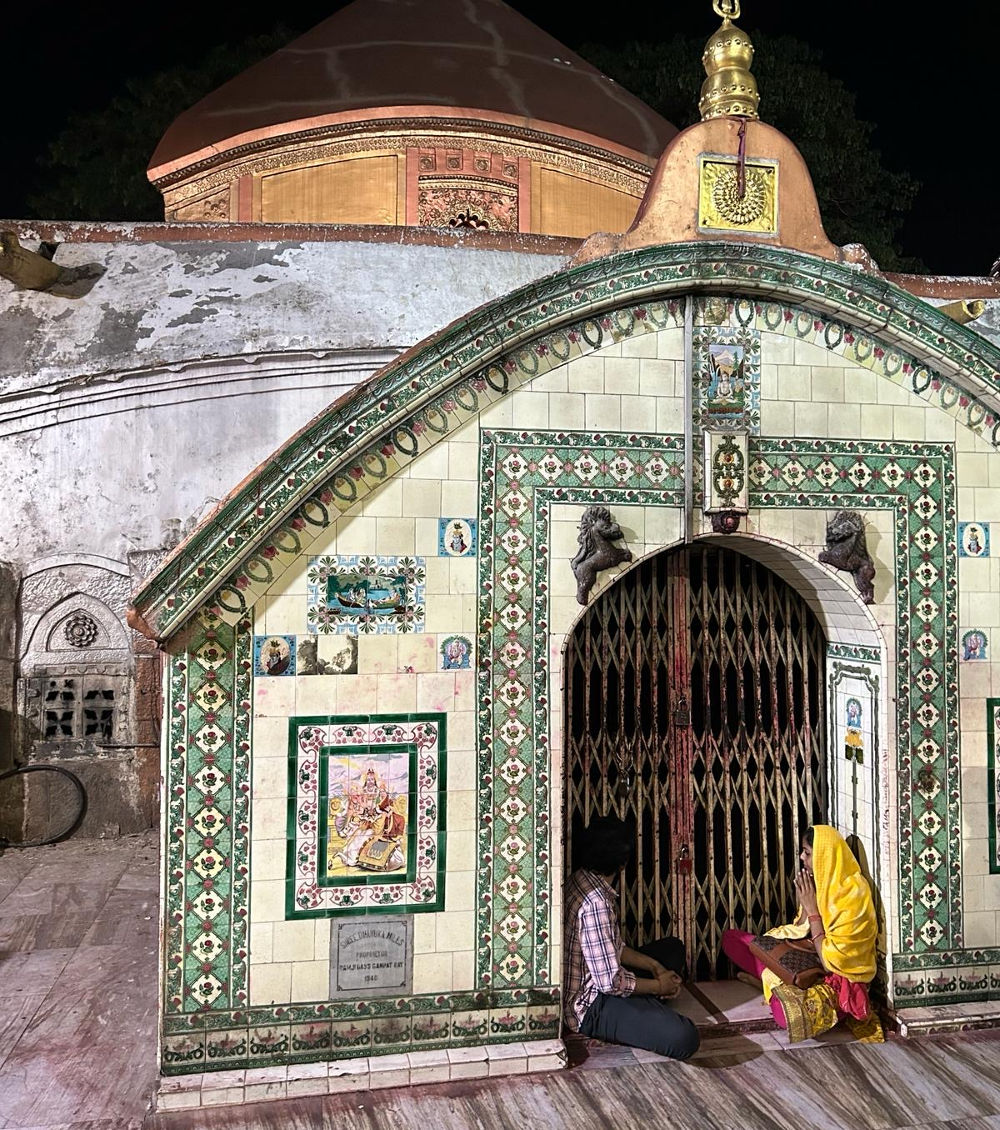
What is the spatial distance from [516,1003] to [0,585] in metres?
→ 6.63

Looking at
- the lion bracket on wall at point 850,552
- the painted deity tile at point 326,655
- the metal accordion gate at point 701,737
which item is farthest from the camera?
the metal accordion gate at point 701,737

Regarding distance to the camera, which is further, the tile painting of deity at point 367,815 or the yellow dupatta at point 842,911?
the yellow dupatta at point 842,911

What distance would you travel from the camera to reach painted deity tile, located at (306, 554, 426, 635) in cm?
468

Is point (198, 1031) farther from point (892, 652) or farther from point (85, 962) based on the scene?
point (892, 652)

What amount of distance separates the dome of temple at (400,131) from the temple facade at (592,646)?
7.31m

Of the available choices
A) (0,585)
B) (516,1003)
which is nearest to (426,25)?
(0,585)

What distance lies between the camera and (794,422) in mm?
5160

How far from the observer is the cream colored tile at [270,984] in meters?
4.50

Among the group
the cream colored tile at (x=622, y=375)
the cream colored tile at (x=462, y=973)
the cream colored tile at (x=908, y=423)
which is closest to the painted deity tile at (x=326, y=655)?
the cream colored tile at (x=462, y=973)

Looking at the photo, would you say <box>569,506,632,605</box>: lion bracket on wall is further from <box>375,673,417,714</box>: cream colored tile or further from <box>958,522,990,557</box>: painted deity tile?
<box>958,522,990,557</box>: painted deity tile

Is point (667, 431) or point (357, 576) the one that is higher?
point (667, 431)

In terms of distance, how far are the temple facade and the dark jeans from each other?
0.74 feet

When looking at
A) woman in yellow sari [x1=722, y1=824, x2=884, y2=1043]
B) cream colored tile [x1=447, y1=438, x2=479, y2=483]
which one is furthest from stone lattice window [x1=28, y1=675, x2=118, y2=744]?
woman in yellow sari [x1=722, y1=824, x2=884, y2=1043]

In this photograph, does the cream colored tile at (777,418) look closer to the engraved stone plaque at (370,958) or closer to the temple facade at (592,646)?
the temple facade at (592,646)
